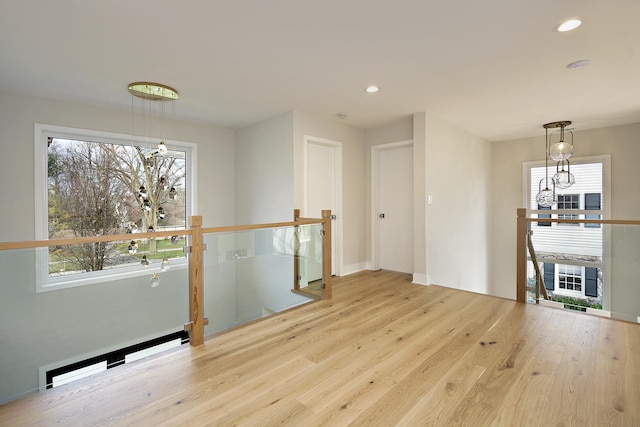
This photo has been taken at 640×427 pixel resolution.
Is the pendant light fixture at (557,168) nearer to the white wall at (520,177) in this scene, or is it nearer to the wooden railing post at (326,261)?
the white wall at (520,177)

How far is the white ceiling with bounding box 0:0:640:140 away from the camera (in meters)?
1.99

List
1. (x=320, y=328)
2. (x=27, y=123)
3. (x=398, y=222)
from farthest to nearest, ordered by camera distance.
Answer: (x=398, y=222) < (x=27, y=123) < (x=320, y=328)

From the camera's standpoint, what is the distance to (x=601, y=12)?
2.00m

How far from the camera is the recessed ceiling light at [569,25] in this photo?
2.10 meters

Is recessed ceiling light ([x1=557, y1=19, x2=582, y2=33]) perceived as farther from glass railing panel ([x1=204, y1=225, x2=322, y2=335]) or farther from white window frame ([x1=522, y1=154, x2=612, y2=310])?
glass railing panel ([x1=204, y1=225, x2=322, y2=335])

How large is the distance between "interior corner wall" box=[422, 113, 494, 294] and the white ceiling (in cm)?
76

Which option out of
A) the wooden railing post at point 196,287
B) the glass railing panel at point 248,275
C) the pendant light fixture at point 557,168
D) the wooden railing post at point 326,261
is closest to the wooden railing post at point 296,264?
the glass railing panel at point 248,275

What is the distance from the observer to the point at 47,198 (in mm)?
3629

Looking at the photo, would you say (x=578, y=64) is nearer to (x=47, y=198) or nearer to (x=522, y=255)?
(x=522, y=255)

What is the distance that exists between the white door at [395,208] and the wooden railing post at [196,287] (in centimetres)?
324

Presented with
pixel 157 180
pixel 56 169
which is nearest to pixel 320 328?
pixel 157 180

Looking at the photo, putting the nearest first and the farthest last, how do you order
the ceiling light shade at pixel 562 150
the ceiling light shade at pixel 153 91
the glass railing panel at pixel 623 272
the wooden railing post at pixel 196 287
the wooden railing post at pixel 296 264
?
the wooden railing post at pixel 196 287
the glass railing panel at pixel 623 272
the ceiling light shade at pixel 153 91
the wooden railing post at pixel 296 264
the ceiling light shade at pixel 562 150

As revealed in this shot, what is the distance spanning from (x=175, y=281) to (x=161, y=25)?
6.35 ft

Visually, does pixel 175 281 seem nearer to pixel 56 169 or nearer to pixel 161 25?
pixel 161 25
